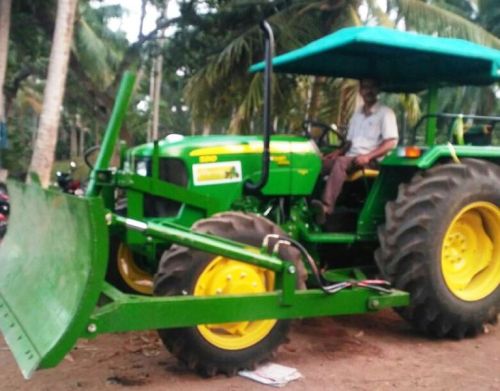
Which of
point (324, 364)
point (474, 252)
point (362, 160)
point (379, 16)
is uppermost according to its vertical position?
point (379, 16)

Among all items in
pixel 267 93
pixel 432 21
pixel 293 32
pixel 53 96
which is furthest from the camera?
pixel 432 21

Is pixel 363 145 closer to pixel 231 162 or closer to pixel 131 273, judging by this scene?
pixel 231 162

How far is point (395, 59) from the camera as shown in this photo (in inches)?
229

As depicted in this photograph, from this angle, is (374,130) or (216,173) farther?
(374,130)

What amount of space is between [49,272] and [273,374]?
1.48 metres

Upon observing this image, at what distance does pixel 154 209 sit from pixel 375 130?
6.33ft

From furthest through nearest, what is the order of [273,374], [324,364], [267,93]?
[267,93] < [324,364] < [273,374]

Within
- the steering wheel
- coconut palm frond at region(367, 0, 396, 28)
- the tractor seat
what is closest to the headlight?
the steering wheel

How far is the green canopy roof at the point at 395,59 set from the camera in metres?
4.93

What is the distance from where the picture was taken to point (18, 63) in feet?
75.3

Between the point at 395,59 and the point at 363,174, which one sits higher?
the point at 395,59

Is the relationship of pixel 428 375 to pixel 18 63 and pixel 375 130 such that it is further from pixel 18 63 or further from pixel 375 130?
pixel 18 63

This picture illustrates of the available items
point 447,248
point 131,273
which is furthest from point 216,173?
point 447,248

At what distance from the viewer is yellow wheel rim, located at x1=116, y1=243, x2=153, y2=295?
5625 mm
